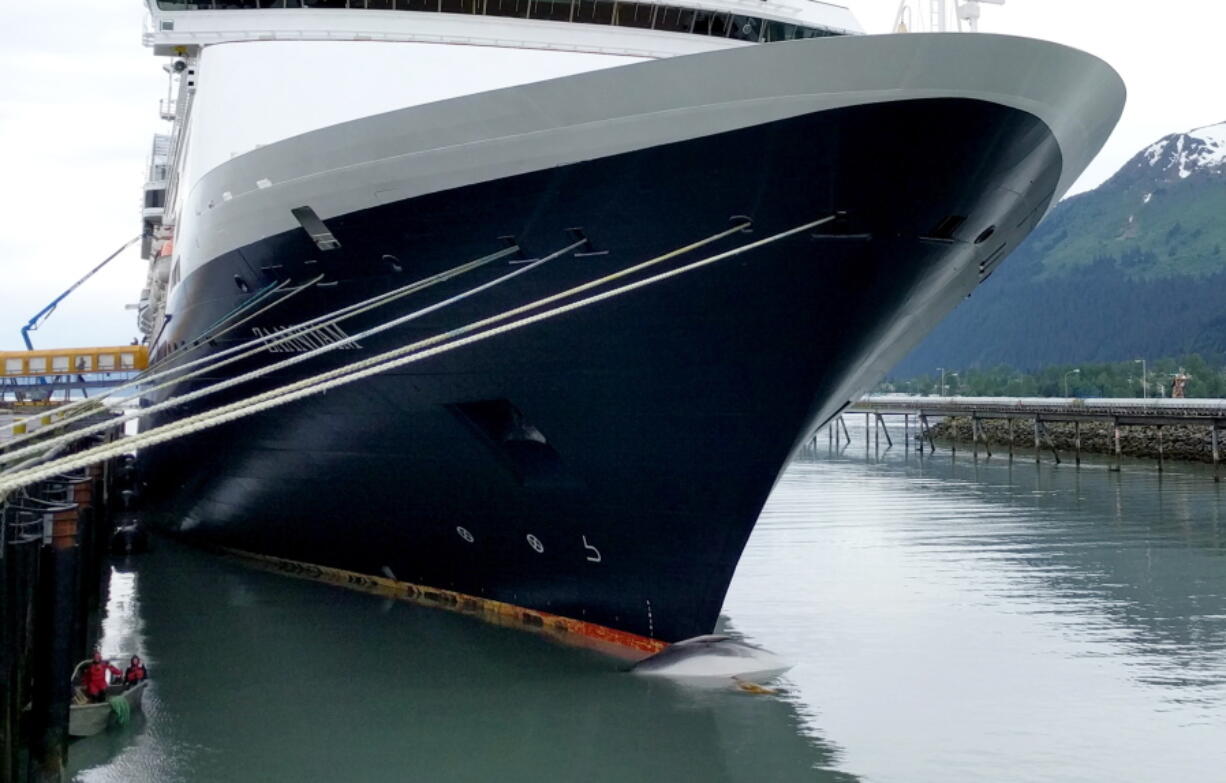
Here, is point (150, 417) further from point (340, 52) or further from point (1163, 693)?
point (1163, 693)

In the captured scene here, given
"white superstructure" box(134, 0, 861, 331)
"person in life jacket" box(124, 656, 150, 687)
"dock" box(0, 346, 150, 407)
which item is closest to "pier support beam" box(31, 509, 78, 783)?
"person in life jacket" box(124, 656, 150, 687)

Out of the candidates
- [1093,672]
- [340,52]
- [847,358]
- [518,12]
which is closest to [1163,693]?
[1093,672]

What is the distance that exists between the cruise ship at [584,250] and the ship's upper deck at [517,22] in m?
0.04

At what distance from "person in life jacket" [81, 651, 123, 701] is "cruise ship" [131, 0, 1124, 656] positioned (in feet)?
10.6

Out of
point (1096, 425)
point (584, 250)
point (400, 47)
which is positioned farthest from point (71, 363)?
point (1096, 425)

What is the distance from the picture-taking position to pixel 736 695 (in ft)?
36.5

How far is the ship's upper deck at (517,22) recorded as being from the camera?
13141 mm

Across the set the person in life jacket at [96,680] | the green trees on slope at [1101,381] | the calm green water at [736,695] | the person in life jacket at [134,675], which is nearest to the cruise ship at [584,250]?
the calm green water at [736,695]

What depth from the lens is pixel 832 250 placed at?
947cm

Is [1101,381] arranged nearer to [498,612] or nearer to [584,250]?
[498,612]

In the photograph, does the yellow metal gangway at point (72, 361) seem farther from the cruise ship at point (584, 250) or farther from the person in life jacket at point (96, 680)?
the person in life jacket at point (96, 680)

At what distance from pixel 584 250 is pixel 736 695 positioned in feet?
15.1

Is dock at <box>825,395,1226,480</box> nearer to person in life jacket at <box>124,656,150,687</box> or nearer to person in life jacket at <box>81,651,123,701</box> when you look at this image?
person in life jacket at <box>124,656,150,687</box>

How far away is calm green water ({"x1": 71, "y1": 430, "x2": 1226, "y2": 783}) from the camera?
9461 mm
